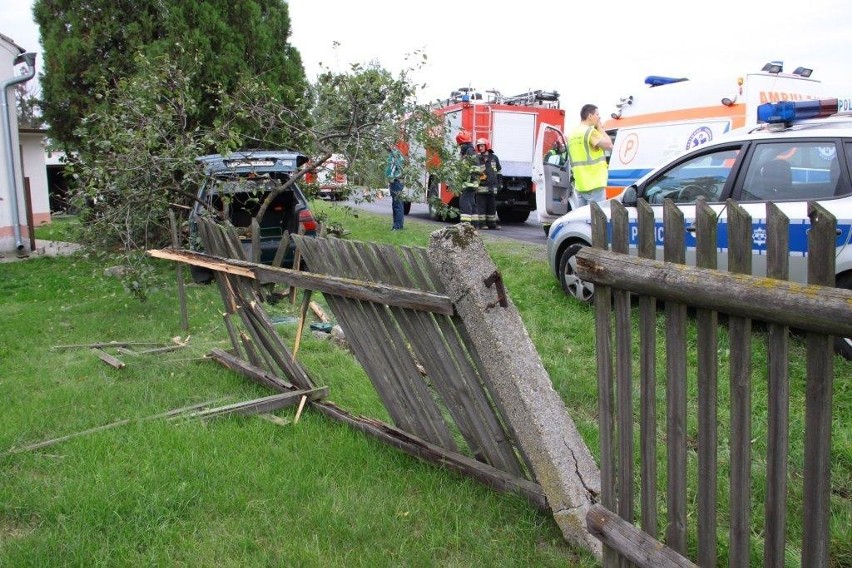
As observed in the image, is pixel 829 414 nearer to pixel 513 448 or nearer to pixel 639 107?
pixel 513 448

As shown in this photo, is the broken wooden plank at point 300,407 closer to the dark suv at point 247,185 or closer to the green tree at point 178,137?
the dark suv at point 247,185

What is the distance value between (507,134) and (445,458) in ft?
45.0

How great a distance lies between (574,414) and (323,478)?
1687 millimetres

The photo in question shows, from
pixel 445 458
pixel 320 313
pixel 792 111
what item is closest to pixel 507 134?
pixel 320 313

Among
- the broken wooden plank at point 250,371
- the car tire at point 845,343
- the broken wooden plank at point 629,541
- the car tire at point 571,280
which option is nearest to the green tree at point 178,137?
the car tire at point 571,280

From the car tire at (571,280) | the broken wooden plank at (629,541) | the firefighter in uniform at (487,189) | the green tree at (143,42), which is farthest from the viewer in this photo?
the firefighter in uniform at (487,189)

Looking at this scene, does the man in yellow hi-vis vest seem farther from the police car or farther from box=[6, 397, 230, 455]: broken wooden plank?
box=[6, 397, 230, 455]: broken wooden plank

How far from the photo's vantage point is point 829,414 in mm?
1889

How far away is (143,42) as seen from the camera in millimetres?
12344

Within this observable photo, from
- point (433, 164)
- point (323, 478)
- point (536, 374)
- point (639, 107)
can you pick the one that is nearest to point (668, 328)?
point (536, 374)

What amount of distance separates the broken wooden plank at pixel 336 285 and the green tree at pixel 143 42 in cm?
A: 735

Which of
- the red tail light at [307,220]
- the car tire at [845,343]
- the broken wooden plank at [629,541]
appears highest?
the red tail light at [307,220]

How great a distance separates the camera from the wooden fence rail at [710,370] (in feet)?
6.23

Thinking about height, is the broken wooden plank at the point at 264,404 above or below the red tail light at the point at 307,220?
below
